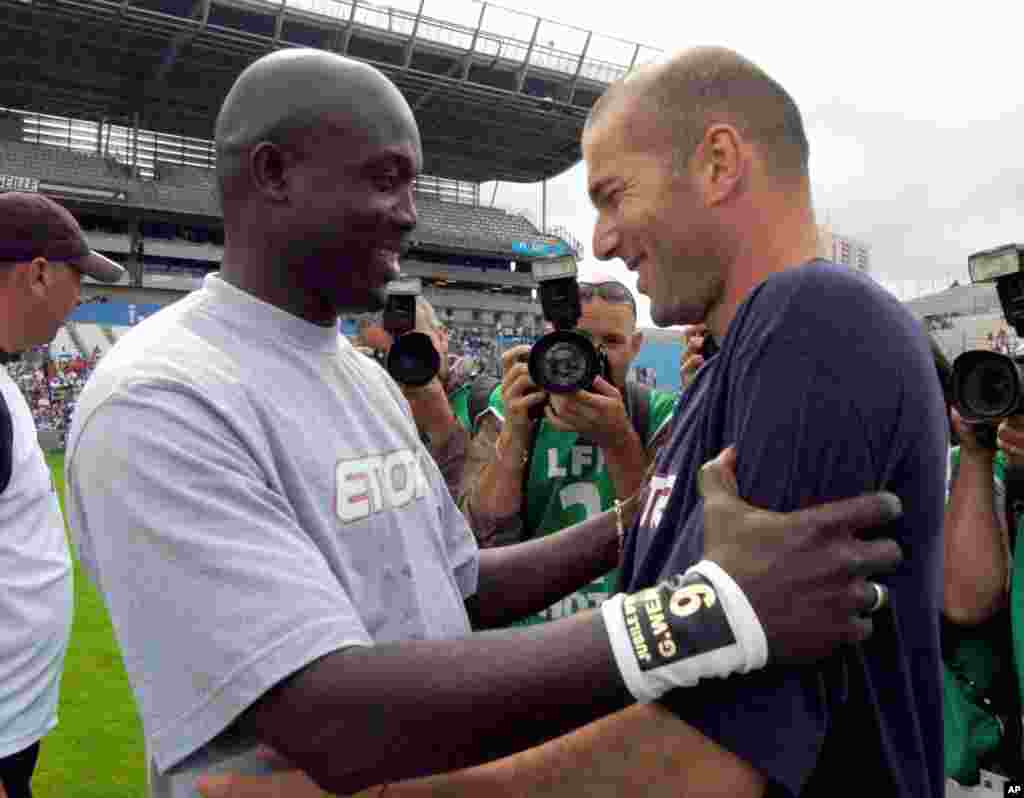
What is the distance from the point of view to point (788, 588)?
801 millimetres

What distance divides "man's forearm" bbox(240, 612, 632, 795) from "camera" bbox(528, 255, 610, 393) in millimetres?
1326

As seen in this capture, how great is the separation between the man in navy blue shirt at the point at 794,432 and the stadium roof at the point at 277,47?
28.1 meters

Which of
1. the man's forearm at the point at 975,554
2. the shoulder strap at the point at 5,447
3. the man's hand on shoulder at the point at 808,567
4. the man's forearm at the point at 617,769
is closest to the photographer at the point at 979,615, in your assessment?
the man's forearm at the point at 975,554

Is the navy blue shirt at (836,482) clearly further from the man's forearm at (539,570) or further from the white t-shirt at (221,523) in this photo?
the man's forearm at (539,570)

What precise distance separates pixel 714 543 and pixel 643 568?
161 mm

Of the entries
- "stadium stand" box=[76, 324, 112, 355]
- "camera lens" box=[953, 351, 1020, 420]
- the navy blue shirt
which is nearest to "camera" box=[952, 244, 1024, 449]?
"camera lens" box=[953, 351, 1020, 420]

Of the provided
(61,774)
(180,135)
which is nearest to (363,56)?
(180,135)

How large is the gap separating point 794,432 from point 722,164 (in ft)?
1.39

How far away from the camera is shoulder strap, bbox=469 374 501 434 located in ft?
10.5

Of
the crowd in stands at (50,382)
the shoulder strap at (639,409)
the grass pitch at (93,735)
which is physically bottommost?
the crowd in stands at (50,382)

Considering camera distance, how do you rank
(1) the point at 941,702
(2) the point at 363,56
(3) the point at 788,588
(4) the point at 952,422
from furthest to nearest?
(2) the point at 363,56, (4) the point at 952,422, (1) the point at 941,702, (3) the point at 788,588

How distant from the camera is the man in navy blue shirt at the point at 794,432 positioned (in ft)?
2.69

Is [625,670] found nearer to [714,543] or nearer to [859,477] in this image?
[714,543]

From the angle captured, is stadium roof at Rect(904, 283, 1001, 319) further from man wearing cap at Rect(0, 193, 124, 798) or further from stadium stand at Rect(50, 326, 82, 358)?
man wearing cap at Rect(0, 193, 124, 798)
